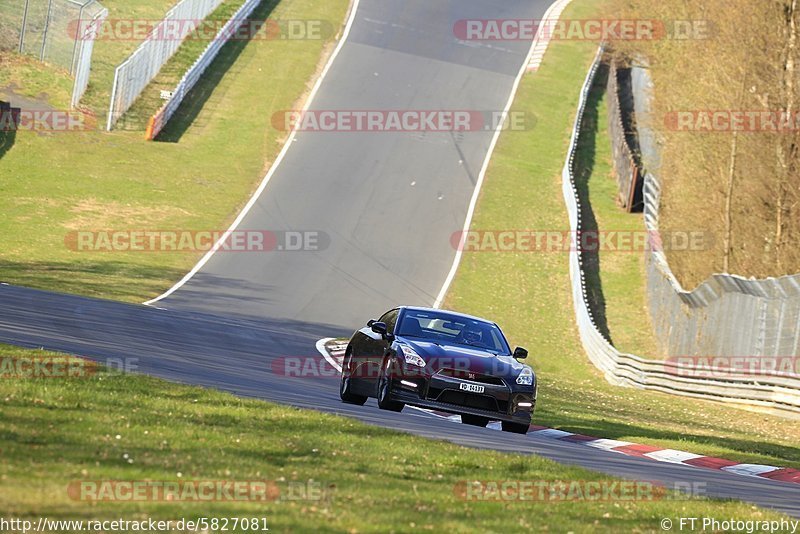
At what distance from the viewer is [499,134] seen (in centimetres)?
5122

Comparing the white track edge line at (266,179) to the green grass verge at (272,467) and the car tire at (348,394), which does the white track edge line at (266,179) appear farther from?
the green grass verge at (272,467)

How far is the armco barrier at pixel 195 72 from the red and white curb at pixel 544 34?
1342 centimetres

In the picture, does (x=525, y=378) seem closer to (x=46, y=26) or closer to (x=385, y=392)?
(x=385, y=392)

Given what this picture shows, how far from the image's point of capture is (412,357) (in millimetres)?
15117

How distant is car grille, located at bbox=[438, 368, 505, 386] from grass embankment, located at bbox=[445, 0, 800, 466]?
10.4 ft

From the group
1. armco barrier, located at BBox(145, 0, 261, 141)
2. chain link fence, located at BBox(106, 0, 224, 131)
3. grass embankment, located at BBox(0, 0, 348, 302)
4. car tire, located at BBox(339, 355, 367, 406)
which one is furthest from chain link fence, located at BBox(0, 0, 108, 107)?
car tire, located at BBox(339, 355, 367, 406)

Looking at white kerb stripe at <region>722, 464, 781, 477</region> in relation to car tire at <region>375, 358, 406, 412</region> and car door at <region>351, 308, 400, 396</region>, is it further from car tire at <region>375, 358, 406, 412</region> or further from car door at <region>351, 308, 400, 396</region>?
car door at <region>351, 308, 400, 396</region>

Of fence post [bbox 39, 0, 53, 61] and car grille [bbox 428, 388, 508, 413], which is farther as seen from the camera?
fence post [bbox 39, 0, 53, 61]

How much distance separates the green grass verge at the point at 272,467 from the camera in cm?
761

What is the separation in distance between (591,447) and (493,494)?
6601mm

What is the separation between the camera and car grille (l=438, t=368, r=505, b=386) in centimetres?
1507

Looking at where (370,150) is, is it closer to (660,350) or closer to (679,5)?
(679,5)

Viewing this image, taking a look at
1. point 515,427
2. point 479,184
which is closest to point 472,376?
point 515,427

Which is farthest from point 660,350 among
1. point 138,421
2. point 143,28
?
point 143,28
